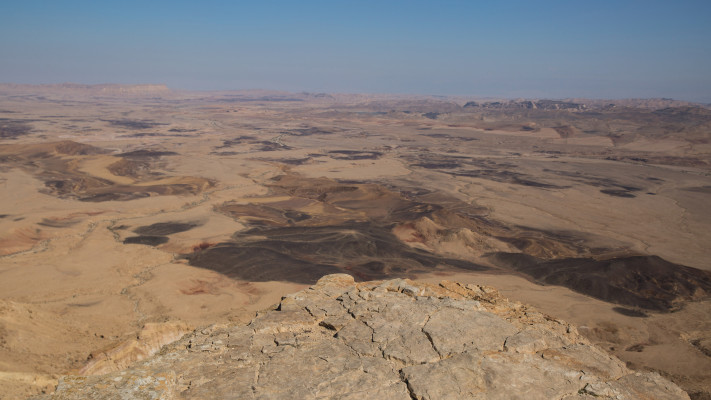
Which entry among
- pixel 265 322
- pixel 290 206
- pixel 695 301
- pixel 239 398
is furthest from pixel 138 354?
pixel 290 206

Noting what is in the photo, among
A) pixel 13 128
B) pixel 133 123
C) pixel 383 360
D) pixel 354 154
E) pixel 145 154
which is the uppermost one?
pixel 383 360

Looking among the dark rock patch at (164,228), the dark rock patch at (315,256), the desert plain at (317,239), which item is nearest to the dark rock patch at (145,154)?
the desert plain at (317,239)

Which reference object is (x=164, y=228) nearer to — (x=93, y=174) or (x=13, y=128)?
(x=93, y=174)

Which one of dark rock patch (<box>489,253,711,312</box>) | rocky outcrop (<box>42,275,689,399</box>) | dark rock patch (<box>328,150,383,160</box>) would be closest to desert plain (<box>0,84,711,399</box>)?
dark rock patch (<box>489,253,711,312</box>)

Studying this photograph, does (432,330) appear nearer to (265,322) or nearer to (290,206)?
(265,322)

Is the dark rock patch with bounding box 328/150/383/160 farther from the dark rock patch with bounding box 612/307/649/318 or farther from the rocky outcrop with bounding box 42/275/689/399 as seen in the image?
the rocky outcrop with bounding box 42/275/689/399

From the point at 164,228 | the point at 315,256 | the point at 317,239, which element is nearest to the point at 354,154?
the point at 317,239
